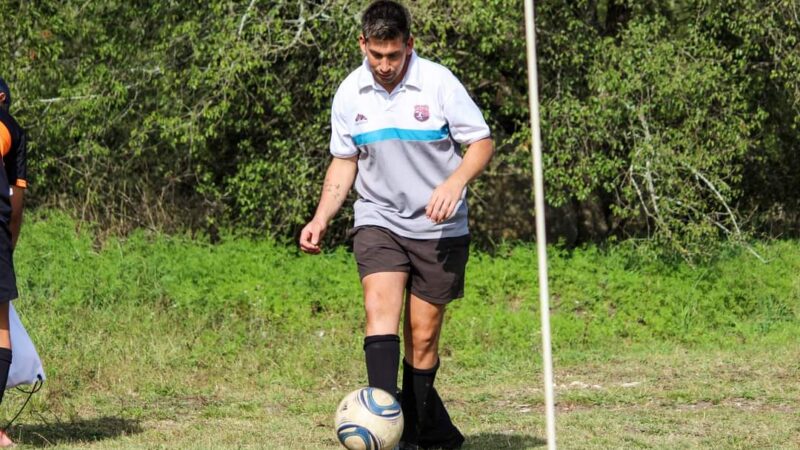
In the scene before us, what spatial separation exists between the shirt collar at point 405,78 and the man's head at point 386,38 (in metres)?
0.05

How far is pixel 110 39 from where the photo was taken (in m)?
13.0

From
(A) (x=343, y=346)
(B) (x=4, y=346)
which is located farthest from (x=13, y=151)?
(A) (x=343, y=346)

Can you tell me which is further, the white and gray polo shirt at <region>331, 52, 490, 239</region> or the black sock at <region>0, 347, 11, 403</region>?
the black sock at <region>0, 347, 11, 403</region>

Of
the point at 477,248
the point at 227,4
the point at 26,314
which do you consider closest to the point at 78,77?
the point at 227,4

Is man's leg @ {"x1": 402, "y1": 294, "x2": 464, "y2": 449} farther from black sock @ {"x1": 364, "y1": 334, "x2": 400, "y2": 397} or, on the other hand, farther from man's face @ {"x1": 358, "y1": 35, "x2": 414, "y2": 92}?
man's face @ {"x1": 358, "y1": 35, "x2": 414, "y2": 92}

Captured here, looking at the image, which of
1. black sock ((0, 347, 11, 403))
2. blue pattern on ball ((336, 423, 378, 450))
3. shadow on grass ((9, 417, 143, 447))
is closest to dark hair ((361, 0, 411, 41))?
blue pattern on ball ((336, 423, 378, 450))

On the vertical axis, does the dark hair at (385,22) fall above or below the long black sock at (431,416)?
above

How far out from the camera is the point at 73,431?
723 cm

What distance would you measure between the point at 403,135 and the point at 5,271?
6.78 feet

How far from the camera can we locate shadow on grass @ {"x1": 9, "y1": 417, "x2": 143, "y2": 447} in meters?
6.90

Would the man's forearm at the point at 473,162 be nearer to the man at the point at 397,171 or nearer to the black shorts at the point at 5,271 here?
the man at the point at 397,171

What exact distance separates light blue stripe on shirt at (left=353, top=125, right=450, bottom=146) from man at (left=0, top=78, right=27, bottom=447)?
185 cm

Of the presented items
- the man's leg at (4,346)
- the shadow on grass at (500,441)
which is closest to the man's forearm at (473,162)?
the shadow on grass at (500,441)

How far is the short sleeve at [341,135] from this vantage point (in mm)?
5750
